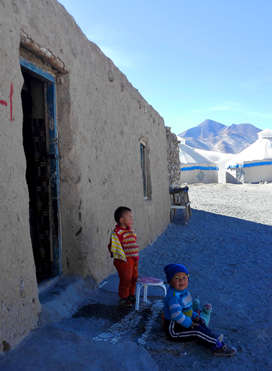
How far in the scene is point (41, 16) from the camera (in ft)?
9.37

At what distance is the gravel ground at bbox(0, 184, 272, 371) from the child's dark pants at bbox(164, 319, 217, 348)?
6 centimetres

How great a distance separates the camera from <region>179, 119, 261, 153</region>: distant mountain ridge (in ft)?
324

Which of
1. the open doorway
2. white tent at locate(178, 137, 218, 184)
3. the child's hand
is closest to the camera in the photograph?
the child's hand

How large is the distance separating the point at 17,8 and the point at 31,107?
1021mm

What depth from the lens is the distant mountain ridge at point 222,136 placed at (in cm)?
9875

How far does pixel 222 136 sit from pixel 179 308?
112598 mm

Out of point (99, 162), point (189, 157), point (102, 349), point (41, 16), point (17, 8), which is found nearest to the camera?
point (102, 349)

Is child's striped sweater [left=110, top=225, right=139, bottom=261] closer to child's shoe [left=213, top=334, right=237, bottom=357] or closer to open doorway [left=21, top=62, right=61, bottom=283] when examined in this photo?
open doorway [left=21, top=62, right=61, bottom=283]

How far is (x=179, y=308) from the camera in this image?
2426mm

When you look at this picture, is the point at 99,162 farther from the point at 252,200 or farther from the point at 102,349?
the point at 252,200

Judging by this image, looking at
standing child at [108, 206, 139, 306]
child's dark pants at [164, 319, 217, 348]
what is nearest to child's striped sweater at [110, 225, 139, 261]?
standing child at [108, 206, 139, 306]

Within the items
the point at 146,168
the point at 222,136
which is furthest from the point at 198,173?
the point at 222,136

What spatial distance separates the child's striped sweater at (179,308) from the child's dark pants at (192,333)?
43mm

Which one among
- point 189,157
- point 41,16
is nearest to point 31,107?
point 41,16
